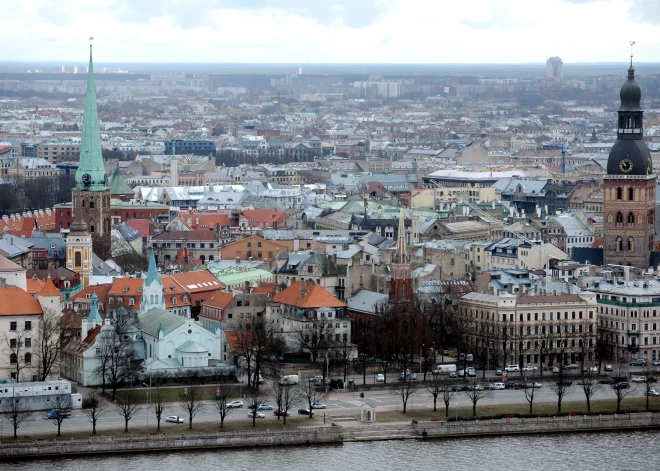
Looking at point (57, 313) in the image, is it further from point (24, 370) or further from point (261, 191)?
point (261, 191)

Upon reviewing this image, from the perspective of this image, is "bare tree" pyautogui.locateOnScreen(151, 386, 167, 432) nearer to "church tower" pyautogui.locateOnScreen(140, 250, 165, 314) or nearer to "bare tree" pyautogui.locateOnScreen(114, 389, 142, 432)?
"bare tree" pyautogui.locateOnScreen(114, 389, 142, 432)

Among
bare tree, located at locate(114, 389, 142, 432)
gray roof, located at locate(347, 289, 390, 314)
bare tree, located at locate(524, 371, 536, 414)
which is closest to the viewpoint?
bare tree, located at locate(114, 389, 142, 432)

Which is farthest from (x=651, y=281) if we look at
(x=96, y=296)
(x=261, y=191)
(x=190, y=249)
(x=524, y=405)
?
(x=261, y=191)

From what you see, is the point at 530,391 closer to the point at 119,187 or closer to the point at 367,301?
the point at 367,301

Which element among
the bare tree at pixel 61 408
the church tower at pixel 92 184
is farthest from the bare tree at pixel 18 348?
the church tower at pixel 92 184

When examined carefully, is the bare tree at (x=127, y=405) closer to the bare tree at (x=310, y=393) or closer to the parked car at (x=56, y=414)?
the parked car at (x=56, y=414)

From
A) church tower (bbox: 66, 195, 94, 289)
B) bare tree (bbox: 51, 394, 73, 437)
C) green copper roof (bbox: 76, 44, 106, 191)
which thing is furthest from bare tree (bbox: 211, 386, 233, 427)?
green copper roof (bbox: 76, 44, 106, 191)

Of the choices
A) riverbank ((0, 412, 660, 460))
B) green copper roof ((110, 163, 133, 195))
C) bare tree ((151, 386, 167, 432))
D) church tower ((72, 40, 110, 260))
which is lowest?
riverbank ((0, 412, 660, 460))
